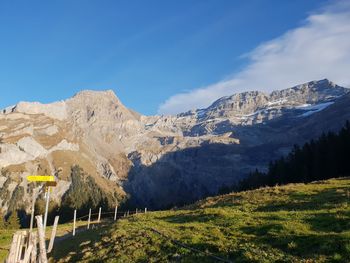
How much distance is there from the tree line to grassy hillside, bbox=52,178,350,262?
60.4 m

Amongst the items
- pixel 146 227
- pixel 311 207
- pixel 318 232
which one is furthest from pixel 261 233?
pixel 146 227

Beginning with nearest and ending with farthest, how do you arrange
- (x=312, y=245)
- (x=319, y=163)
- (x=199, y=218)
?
(x=312, y=245), (x=199, y=218), (x=319, y=163)

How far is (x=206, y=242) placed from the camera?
27125mm

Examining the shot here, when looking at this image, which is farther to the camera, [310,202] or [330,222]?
[310,202]

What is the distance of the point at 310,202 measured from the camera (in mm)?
38688

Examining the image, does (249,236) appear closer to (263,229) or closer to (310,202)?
(263,229)

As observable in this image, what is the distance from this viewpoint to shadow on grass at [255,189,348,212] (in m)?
36.4

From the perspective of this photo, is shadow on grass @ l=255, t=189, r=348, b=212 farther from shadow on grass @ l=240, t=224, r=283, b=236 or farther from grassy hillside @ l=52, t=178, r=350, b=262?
shadow on grass @ l=240, t=224, r=283, b=236

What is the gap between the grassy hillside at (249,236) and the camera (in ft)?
73.7

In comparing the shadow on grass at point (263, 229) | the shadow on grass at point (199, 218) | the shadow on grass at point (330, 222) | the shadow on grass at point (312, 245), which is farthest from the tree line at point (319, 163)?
the shadow on grass at point (312, 245)

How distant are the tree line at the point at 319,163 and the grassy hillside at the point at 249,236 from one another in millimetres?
60371

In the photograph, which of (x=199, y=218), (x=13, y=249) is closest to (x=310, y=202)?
(x=199, y=218)

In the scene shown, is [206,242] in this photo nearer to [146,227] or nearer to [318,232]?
[318,232]

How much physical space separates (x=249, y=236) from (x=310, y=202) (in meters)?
13.8
